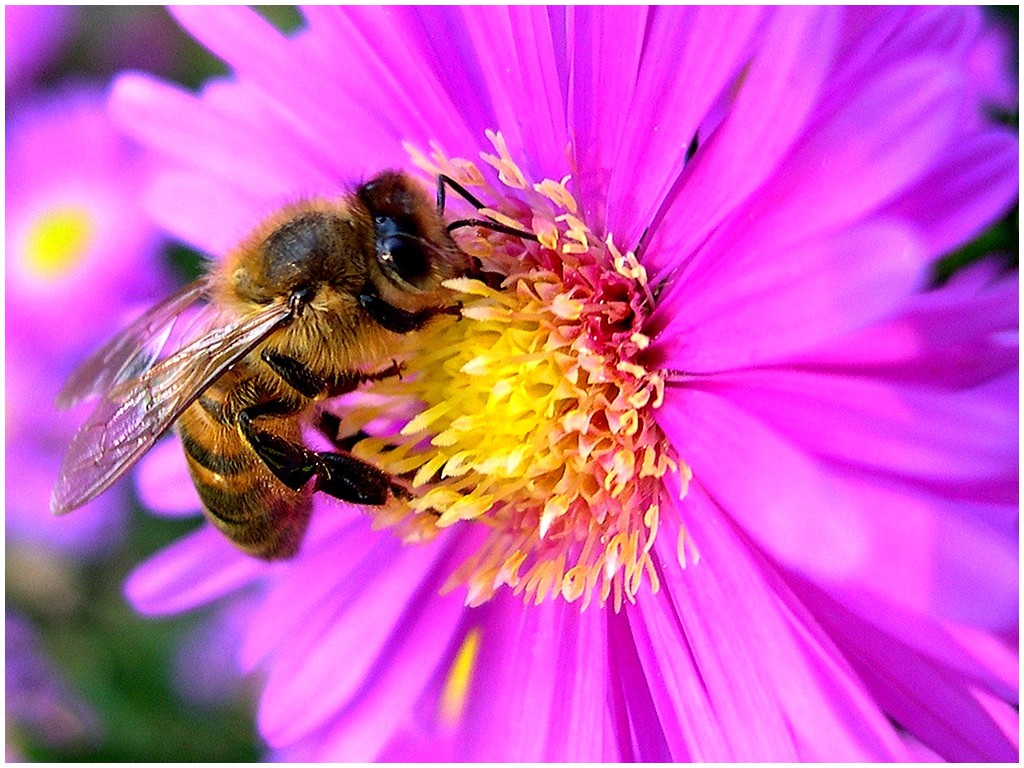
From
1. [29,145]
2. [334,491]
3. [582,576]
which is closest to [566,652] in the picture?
[582,576]

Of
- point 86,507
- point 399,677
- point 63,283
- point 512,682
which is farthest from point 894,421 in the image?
point 63,283

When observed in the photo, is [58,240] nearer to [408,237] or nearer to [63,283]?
[63,283]

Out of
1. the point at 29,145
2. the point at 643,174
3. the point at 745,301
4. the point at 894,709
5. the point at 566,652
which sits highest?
the point at 29,145

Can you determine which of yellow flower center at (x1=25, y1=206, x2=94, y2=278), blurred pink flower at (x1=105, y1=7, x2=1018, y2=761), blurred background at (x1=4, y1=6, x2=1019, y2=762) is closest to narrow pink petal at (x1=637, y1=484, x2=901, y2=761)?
blurred pink flower at (x1=105, y1=7, x2=1018, y2=761)

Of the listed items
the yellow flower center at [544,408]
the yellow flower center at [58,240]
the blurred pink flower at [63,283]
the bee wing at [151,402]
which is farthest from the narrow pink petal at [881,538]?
the yellow flower center at [58,240]

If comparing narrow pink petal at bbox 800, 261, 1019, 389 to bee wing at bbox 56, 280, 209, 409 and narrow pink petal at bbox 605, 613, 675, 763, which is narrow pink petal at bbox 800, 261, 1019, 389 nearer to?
narrow pink petal at bbox 605, 613, 675, 763

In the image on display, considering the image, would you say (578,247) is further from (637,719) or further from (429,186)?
(637,719)

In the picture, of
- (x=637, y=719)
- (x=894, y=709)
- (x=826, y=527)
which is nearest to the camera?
(x=826, y=527)
